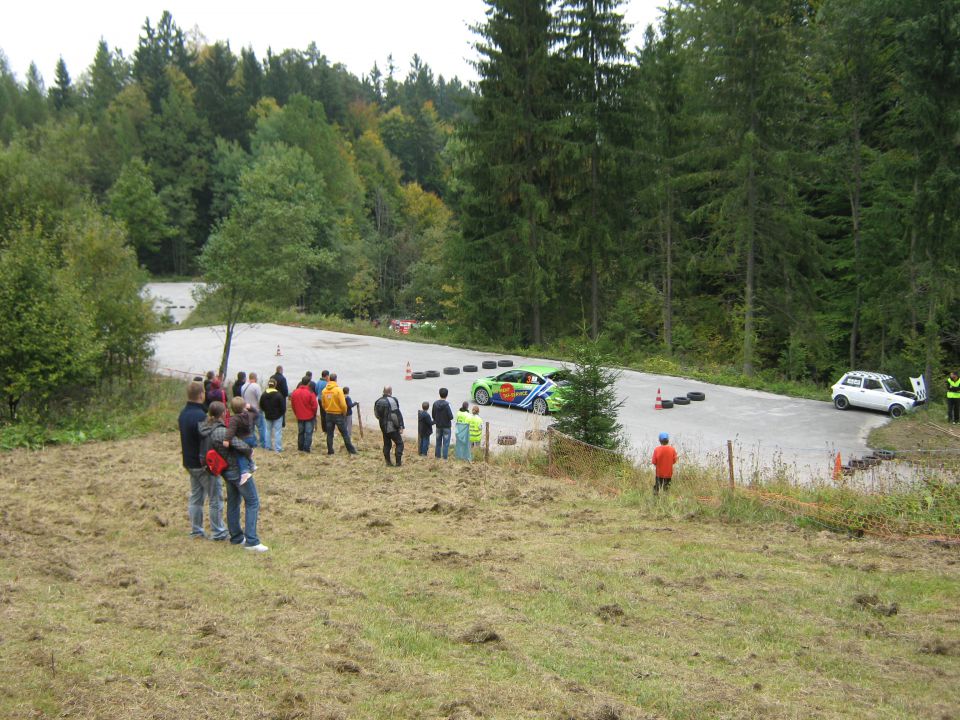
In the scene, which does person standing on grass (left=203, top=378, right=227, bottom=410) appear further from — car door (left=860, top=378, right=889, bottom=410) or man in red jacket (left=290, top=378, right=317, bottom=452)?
car door (left=860, top=378, right=889, bottom=410)

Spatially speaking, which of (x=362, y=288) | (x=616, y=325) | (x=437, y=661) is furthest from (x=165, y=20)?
(x=437, y=661)

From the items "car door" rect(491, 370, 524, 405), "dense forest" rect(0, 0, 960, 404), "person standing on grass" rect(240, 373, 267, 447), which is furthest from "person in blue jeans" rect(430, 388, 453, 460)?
"dense forest" rect(0, 0, 960, 404)

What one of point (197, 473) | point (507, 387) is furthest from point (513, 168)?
point (197, 473)

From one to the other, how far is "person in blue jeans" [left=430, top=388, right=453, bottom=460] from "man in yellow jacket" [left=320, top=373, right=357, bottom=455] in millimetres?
1951

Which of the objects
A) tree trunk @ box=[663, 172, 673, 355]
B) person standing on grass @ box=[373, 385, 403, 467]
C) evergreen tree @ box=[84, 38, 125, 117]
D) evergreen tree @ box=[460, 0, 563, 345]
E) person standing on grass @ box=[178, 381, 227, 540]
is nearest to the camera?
person standing on grass @ box=[178, 381, 227, 540]

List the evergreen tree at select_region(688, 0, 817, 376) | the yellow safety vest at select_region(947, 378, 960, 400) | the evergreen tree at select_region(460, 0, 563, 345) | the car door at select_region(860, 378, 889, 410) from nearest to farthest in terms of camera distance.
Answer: the yellow safety vest at select_region(947, 378, 960, 400)
the car door at select_region(860, 378, 889, 410)
the evergreen tree at select_region(688, 0, 817, 376)
the evergreen tree at select_region(460, 0, 563, 345)

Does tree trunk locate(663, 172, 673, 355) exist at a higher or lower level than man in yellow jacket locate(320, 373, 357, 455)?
higher

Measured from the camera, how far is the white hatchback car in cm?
2428

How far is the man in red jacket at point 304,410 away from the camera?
1606cm

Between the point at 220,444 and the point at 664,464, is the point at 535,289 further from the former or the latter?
the point at 220,444

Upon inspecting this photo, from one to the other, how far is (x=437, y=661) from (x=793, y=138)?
36.9 meters

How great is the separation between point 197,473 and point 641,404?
1835 cm

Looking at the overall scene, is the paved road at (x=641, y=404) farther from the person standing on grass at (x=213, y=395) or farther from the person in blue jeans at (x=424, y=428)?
the person standing on grass at (x=213, y=395)

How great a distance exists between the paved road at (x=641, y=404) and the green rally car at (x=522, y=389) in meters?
0.40
